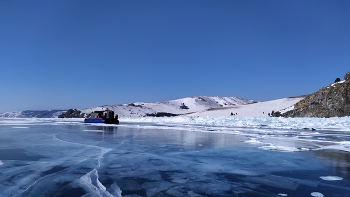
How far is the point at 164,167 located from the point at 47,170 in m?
2.75

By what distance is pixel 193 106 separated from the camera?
127 meters

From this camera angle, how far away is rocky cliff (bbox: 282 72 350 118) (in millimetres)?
35156

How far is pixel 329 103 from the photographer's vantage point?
121 ft

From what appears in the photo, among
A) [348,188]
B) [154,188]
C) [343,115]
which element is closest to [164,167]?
→ [154,188]

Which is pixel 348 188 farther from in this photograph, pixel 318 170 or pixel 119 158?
pixel 119 158

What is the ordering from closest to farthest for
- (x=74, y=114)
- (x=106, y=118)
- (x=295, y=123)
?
(x=295, y=123), (x=106, y=118), (x=74, y=114)

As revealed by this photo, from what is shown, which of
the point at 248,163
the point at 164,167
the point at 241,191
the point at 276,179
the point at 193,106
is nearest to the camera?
the point at 241,191

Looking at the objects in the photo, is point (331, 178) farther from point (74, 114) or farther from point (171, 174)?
point (74, 114)

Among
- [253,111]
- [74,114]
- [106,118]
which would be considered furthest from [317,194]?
[74,114]

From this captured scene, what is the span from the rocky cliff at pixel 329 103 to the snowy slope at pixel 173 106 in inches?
2084

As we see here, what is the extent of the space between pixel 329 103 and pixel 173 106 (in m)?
84.6

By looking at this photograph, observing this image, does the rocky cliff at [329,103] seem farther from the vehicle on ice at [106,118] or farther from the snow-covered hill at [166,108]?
the snow-covered hill at [166,108]

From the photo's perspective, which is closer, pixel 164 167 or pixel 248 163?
pixel 164 167

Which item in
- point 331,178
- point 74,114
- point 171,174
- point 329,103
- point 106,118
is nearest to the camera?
point 331,178
